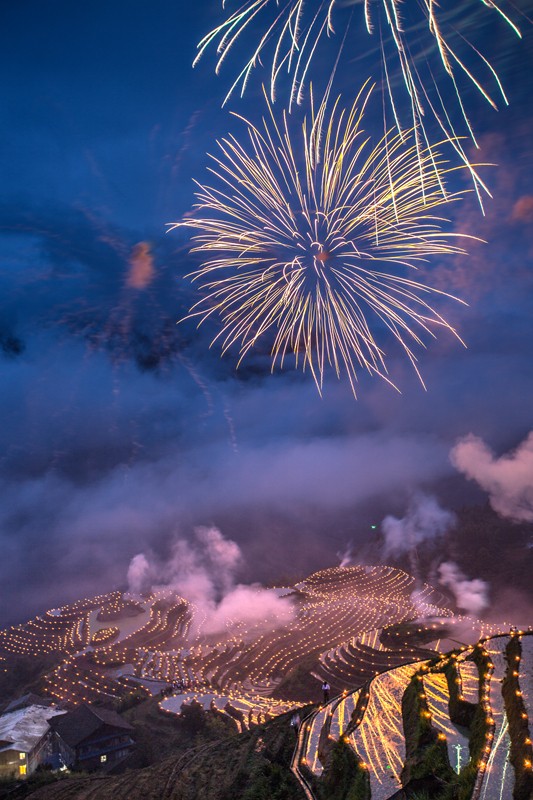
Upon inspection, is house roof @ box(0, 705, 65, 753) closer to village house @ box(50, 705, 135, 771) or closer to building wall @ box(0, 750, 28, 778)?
building wall @ box(0, 750, 28, 778)

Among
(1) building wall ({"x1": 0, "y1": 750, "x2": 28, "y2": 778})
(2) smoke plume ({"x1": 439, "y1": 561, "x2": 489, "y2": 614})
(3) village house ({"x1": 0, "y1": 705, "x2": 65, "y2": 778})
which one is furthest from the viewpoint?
(2) smoke plume ({"x1": 439, "y1": 561, "x2": 489, "y2": 614})

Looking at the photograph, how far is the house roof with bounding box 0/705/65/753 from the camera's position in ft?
115

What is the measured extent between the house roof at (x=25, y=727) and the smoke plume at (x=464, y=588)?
252 ft

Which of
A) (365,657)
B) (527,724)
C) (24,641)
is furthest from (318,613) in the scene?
(527,724)

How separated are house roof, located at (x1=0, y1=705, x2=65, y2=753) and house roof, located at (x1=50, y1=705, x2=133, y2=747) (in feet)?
4.71

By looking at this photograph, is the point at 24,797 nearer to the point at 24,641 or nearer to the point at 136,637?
the point at 136,637

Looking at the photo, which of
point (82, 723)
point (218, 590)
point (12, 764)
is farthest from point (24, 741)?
point (218, 590)

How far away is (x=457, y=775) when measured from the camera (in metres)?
14.3

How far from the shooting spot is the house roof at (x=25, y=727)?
3506 centimetres

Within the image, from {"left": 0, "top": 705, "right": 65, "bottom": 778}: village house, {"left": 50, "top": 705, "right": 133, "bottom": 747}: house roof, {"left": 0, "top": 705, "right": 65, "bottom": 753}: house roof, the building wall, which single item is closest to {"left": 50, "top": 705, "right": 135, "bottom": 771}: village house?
{"left": 50, "top": 705, "right": 133, "bottom": 747}: house roof

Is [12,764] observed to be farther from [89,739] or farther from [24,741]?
[89,739]

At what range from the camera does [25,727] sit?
126ft

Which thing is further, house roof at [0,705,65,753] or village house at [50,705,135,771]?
village house at [50,705,135,771]

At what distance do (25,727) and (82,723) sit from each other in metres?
4.80
